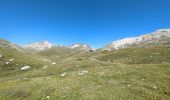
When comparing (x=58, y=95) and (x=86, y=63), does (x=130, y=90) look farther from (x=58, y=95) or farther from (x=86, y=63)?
(x=86, y=63)

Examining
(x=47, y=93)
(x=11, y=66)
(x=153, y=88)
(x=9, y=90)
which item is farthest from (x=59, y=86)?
(x=11, y=66)

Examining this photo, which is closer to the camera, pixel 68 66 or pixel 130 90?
pixel 130 90

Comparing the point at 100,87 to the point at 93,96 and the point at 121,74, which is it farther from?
the point at 121,74

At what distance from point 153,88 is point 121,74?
802 centimetres

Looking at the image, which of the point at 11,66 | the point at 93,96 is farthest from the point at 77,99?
the point at 11,66

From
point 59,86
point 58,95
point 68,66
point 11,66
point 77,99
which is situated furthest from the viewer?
point 11,66

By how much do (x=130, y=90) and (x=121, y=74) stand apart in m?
7.72

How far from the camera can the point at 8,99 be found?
2442 cm

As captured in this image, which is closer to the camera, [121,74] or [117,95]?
[117,95]

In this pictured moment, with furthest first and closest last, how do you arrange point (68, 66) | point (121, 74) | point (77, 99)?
1. point (68, 66)
2. point (121, 74)
3. point (77, 99)

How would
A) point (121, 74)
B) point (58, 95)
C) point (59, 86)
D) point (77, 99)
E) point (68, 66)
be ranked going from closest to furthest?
point (77, 99), point (58, 95), point (59, 86), point (121, 74), point (68, 66)

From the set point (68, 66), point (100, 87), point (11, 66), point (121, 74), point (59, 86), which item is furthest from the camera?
point (11, 66)

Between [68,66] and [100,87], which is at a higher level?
[68,66]

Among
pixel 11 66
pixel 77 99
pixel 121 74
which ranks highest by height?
pixel 11 66
